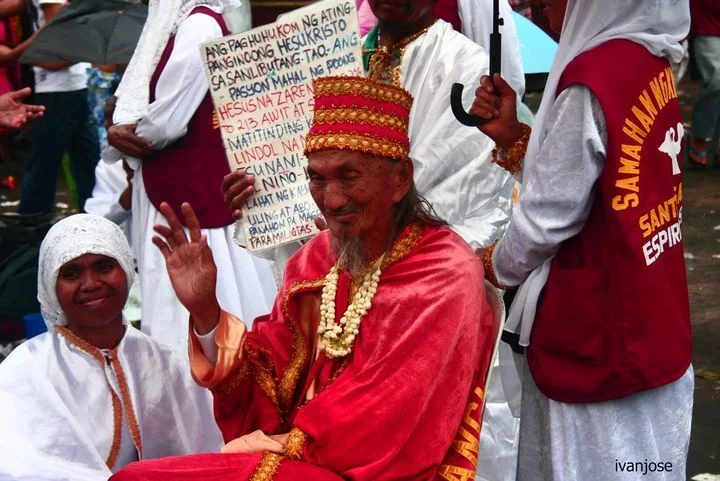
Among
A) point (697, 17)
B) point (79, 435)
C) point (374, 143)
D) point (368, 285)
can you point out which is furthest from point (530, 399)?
point (697, 17)

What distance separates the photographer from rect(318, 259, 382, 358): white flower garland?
3.28 meters

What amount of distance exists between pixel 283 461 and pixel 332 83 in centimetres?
102

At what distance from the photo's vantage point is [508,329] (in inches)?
139

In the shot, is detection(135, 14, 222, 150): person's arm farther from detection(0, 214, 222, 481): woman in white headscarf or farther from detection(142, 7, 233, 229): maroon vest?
detection(0, 214, 222, 481): woman in white headscarf

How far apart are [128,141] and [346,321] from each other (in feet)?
8.05

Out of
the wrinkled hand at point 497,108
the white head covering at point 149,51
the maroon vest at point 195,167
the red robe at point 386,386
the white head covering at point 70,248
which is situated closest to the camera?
the red robe at point 386,386

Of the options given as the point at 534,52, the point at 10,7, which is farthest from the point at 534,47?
the point at 10,7

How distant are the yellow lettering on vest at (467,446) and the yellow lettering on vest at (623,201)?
73 centimetres

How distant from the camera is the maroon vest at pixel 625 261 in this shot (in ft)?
10.4

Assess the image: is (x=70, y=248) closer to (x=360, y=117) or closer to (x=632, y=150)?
(x=360, y=117)

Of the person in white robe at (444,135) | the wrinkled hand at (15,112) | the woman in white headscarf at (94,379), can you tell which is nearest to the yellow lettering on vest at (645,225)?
the person in white robe at (444,135)

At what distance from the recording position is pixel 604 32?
327 cm

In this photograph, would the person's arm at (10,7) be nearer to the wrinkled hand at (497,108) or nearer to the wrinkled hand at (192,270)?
the wrinkled hand at (192,270)

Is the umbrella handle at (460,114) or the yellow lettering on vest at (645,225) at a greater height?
the umbrella handle at (460,114)
